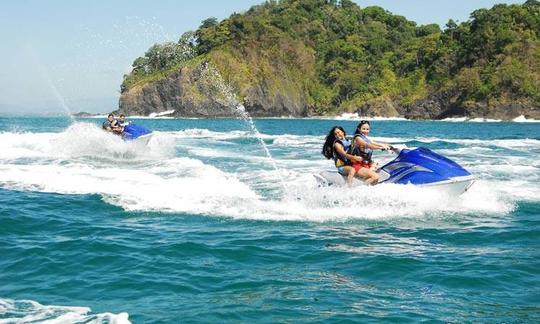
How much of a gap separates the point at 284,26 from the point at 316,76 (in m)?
14.2

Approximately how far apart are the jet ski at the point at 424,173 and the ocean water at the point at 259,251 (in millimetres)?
254

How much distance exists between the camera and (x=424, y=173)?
10.1 m

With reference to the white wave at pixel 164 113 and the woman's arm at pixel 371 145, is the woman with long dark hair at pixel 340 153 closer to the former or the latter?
the woman's arm at pixel 371 145

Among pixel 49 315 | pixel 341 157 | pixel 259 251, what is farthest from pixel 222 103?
pixel 49 315

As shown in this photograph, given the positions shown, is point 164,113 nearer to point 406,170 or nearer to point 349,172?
point 349,172

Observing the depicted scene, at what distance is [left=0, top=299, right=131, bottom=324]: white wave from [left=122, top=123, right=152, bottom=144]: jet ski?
15109 millimetres

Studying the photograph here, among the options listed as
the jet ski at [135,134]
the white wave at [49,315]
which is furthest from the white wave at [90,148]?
the white wave at [49,315]

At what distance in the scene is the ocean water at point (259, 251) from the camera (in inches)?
211

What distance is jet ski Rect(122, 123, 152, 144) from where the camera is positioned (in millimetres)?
20281

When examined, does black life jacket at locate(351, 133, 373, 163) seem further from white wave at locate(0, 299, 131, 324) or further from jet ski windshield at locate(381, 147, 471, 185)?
white wave at locate(0, 299, 131, 324)

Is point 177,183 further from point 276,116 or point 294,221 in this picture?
point 276,116

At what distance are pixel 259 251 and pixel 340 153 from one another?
3.53 meters

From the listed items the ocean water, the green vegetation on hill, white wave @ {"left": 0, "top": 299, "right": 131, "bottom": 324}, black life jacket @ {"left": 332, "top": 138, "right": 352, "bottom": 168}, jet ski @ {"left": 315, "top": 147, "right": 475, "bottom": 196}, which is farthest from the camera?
the green vegetation on hill

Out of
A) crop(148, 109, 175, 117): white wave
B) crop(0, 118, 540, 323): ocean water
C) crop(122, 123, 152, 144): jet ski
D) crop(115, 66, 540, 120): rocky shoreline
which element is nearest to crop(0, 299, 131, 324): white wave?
crop(0, 118, 540, 323): ocean water
